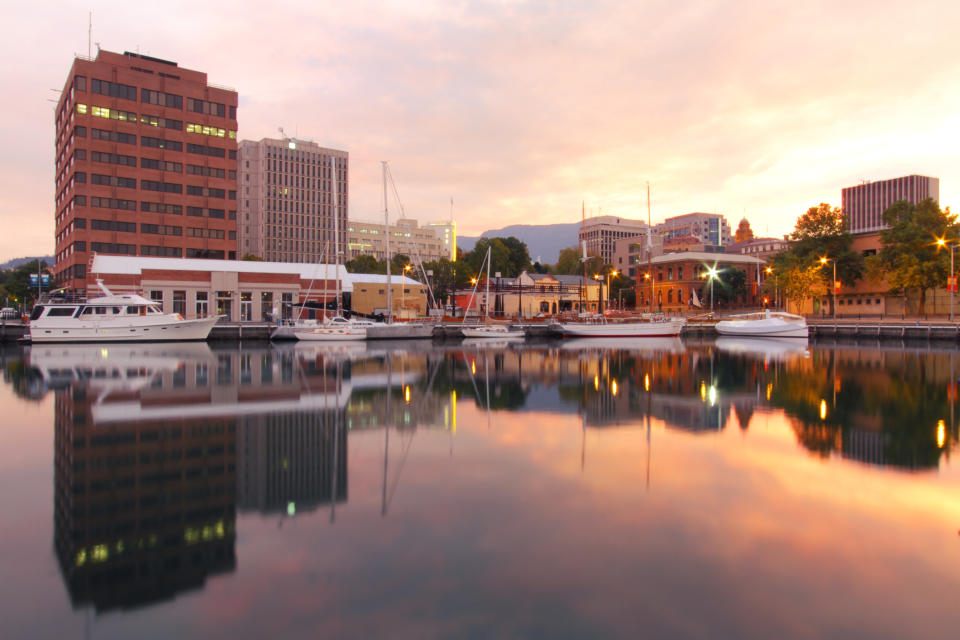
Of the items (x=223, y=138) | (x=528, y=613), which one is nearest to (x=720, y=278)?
(x=223, y=138)

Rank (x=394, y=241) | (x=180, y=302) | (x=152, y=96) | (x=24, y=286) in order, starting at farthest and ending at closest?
(x=394, y=241) < (x=24, y=286) < (x=152, y=96) < (x=180, y=302)

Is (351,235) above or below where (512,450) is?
above

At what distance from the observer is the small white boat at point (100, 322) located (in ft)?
153

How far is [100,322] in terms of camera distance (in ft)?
155

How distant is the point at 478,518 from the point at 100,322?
165 ft

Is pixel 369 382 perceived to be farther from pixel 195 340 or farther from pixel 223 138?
pixel 223 138

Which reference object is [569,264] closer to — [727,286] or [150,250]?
[727,286]

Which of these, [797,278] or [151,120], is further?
[151,120]

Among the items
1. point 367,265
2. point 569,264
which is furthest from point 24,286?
point 569,264

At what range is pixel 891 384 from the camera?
22.3 m

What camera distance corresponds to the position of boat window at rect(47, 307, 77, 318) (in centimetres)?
4731

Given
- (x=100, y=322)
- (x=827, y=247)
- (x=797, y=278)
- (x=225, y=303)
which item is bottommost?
(x=100, y=322)

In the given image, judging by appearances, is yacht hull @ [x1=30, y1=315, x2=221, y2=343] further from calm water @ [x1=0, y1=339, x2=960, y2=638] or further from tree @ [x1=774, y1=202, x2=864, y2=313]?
tree @ [x1=774, y1=202, x2=864, y2=313]

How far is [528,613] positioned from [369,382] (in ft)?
60.6
